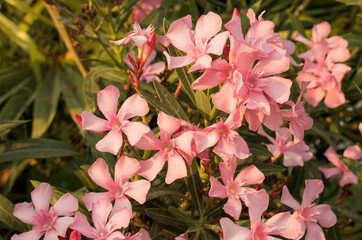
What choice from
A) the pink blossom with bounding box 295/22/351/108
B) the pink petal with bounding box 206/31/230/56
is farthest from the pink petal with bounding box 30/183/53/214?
the pink blossom with bounding box 295/22/351/108

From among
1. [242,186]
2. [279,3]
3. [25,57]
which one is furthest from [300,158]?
[25,57]

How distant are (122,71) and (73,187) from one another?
44 centimetres

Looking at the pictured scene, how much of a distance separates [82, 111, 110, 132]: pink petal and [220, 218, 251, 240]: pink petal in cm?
30

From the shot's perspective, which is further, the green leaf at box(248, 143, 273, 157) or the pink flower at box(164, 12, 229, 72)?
the green leaf at box(248, 143, 273, 157)

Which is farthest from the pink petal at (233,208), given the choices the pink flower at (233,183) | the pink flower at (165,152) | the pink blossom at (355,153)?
the pink blossom at (355,153)

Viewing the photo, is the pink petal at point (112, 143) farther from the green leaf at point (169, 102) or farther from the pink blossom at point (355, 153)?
the pink blossom at point (355, 153)

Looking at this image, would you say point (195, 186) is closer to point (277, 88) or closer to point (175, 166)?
point (175, 166)

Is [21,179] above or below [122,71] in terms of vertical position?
below

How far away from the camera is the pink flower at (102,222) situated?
84cm

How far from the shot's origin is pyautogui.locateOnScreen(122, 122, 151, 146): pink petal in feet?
2.73

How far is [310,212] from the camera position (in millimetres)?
1016

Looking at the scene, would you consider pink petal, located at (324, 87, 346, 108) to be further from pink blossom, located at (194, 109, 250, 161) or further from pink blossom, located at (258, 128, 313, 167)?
pink blossom, located at (194, 109, 250, 161)

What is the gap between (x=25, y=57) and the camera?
2.25 metres

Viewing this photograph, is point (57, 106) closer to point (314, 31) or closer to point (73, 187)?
point (73, 187)
